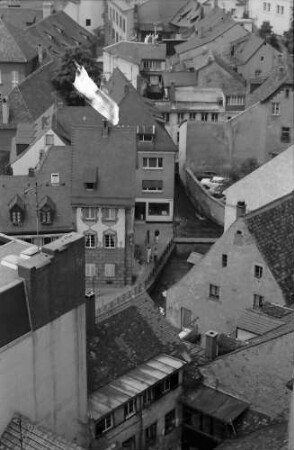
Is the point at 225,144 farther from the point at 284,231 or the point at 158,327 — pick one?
the point at 158,327

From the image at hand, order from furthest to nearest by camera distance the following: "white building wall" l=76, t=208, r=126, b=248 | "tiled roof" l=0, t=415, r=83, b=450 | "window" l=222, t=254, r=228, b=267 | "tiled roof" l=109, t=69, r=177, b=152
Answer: "tiled roof" l=109, t=69, r=177, b=152, "white building wall" l=76, t=208, r=126, b=248, "window" l=222, t=254, r=228, b=267, "tiled roof" l=0, t=415, r=83, b=450

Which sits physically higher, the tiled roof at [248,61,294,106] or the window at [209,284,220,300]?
the tiled roof at [248,61,294,106]

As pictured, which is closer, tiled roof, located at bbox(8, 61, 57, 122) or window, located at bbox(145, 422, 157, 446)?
window, located at bbox(145, 422, 157, 446)

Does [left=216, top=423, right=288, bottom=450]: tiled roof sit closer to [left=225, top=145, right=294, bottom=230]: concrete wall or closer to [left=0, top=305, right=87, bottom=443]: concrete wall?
[left=0, top=305, right=87, bottom=443]: concrete wall

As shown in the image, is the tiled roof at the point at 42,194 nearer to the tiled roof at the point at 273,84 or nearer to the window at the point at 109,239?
the window at the point at 109,239

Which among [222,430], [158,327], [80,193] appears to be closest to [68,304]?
[158,327]

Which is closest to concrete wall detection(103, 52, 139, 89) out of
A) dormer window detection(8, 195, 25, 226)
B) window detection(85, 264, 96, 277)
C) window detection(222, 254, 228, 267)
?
window detection(85, 264, 96, 277)
